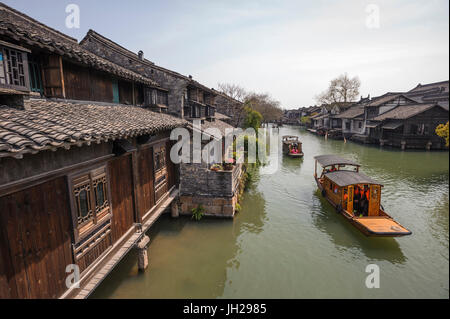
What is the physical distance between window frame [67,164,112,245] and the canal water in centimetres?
301

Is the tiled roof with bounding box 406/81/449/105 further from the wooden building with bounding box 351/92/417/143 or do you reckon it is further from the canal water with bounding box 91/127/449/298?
the canal water with bounding box 91/127/449/298

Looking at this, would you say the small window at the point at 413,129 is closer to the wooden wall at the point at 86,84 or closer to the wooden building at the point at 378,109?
the wooden building at the point at 378,109

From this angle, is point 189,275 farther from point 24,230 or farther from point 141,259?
point 24,230

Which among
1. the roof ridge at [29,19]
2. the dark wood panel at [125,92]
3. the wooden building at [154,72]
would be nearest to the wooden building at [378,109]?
the wooden building at [154,72]

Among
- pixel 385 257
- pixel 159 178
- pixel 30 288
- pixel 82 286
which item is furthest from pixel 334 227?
pixel 30 288

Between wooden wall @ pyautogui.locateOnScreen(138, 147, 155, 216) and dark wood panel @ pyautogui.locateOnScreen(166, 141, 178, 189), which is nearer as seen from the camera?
wooden wall @ pyautogui.locateOnScreen(138, 147, 155, 216)

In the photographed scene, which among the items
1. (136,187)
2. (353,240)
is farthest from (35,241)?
(353,240)

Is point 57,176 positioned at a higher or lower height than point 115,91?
lower

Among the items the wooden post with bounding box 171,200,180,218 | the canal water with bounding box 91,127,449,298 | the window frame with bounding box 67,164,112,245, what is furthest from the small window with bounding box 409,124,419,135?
the window frame with bounding box 67,164,112,245

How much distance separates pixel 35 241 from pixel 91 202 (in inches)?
57.3

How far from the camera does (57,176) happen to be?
179 inches

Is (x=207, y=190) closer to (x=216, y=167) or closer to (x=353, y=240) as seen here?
(x=216, y=167)

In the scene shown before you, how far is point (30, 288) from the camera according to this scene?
13.6 feet

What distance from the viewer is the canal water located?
7.52 metres
